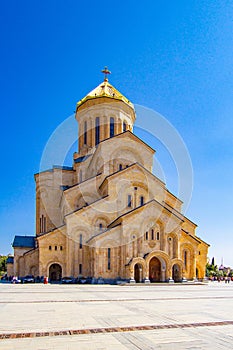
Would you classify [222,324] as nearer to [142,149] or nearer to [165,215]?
[165,215]

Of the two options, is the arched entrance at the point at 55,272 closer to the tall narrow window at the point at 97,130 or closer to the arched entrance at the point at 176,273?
the arched entrance at the point at 176,273

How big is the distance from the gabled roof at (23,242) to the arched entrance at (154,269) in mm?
18857

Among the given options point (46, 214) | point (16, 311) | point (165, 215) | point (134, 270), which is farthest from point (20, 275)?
point (16, 311)

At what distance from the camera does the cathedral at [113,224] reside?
34.1 m

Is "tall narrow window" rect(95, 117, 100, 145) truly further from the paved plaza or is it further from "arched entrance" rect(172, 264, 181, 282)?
the paved plaza

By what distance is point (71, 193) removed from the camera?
4144cm

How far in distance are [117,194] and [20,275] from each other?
17.7 m

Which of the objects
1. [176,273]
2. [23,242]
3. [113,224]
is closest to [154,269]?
[176,273]

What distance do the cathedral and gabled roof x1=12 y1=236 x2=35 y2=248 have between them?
0.09 m

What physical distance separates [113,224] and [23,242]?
17572 millimetres

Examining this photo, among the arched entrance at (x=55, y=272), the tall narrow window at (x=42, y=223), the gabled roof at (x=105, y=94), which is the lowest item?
the arched entrance at (x=55, y=272)

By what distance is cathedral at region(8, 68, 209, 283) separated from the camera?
112 feet

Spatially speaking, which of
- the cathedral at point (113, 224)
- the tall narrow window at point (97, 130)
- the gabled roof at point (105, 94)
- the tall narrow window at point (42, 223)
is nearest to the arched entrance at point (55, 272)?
the cathedral at point (113, 224)

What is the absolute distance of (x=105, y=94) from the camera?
159ft
